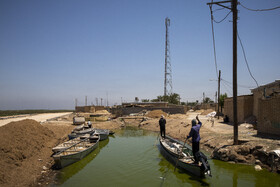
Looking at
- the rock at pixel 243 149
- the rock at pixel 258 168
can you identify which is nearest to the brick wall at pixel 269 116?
the rock at pixel 243 149

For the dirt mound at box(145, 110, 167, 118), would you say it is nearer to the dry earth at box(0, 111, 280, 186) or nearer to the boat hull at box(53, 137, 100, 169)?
the dry earth at box(0, 111, 280, 186)

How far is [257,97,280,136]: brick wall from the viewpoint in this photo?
1232 centimetres

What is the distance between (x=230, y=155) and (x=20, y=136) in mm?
13583

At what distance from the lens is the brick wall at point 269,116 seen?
12.3 metres

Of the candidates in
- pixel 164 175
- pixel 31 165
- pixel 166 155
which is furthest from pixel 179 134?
pixel 31 165

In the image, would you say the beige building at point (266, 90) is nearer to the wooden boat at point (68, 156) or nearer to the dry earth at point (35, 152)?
the dry earth at point (35, 152)

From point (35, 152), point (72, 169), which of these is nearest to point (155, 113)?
point (35, 152)

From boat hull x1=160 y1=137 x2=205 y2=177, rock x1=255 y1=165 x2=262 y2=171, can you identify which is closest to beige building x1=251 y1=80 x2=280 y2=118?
rock x1=255 y1=165 x2=262 y2=171

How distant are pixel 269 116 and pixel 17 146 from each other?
15.9 m

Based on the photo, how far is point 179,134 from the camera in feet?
68.4

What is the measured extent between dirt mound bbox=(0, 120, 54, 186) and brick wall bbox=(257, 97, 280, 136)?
14.5 m

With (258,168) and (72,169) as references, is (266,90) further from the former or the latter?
(72,169)

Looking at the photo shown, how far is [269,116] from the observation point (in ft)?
42.1

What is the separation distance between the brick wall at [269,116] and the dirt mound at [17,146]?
47.6ft
